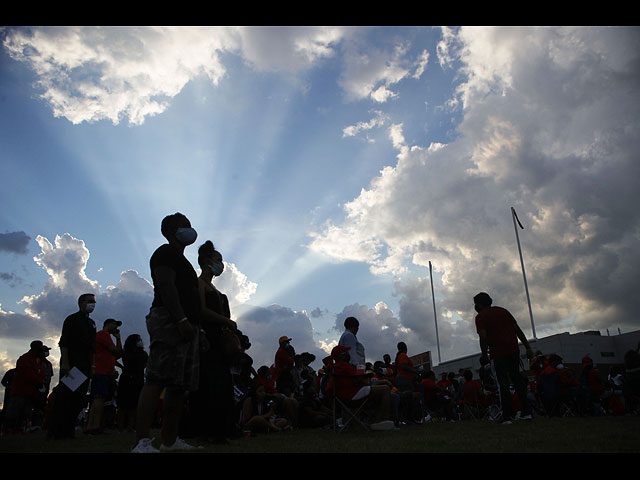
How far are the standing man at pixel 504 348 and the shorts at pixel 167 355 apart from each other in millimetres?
4800

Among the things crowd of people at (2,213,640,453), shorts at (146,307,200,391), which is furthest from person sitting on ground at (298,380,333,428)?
shorts at (146,307,200,391)

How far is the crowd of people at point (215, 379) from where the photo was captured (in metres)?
3.48

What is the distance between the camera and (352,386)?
624cm

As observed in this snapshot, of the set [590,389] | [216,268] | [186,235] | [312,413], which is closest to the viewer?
[186,235]

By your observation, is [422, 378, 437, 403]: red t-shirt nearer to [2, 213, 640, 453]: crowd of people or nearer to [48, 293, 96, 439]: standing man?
[2, 213, 640, 453]: crowd of people

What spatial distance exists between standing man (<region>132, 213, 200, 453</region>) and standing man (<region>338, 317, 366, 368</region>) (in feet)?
11.5

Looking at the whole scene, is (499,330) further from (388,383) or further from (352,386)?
(352,386)

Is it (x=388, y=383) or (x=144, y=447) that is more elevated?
(x=388, y=383)

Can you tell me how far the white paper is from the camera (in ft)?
18.4

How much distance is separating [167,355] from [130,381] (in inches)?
220

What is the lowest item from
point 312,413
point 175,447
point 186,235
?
point 175,447

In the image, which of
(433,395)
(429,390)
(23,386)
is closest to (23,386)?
(23,386)

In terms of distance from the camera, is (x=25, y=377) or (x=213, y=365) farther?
(x=25, y=377)

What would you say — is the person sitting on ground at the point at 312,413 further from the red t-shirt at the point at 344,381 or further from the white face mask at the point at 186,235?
the white face mask at the point at 186,235
